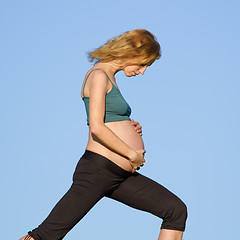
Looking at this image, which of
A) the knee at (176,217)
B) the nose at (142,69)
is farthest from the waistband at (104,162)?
the nose at (142,69)

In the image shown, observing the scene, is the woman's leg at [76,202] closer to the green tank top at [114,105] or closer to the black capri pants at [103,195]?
the black capri pants at [103,195]

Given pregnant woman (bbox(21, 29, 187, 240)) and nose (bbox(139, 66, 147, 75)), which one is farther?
nose (bbox(139, 66, 147, 75))

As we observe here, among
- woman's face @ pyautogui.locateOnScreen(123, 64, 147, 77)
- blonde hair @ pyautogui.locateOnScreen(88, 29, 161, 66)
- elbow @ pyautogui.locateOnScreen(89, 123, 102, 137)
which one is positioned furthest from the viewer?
woman's face @ pyautogui.locateOnScreen(123, 64, 147, 77)

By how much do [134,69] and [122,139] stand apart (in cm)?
61

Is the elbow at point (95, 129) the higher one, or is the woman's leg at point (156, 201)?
the elbow at point (95, 129)

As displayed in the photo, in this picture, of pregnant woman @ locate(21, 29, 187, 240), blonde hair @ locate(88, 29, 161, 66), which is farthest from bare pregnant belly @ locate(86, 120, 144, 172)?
blonde hair @ locate(88, 29, 161, 66)

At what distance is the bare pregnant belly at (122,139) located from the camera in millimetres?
3906

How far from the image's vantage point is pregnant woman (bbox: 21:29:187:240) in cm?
377

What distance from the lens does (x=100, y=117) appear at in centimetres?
374

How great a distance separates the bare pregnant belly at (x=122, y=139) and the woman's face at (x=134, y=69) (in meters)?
0.42

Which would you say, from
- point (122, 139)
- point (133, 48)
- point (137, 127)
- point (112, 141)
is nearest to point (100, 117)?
point (112, 141)

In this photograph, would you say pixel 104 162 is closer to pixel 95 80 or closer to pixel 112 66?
pixel 95 80

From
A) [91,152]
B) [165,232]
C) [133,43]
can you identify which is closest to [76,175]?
[91,152]

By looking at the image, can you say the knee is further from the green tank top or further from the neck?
the neck
